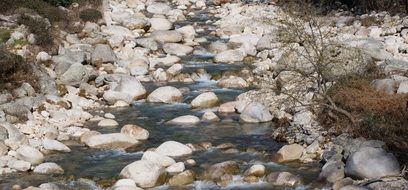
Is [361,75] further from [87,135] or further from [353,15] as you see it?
[353,15]

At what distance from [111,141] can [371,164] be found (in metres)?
6.06

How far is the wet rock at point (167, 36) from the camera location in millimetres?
26469

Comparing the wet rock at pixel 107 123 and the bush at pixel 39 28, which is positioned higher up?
the bush at pixel 39 28

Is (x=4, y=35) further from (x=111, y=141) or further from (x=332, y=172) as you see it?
(x=332, y=172)

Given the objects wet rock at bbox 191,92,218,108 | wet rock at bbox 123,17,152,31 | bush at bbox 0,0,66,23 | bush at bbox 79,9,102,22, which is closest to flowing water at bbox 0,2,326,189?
wet rock at bbox 191,92,218,108

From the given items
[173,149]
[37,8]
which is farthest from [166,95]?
[37,8]

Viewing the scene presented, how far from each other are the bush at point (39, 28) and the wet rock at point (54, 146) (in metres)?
8.02

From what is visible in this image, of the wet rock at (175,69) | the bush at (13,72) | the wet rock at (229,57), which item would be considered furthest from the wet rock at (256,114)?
the wet rock at (229,57)

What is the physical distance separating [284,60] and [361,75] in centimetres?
321

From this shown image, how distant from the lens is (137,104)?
61.4 ft

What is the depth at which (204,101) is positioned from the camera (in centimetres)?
1828

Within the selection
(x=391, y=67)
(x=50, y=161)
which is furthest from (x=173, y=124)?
(x=391, y=67)

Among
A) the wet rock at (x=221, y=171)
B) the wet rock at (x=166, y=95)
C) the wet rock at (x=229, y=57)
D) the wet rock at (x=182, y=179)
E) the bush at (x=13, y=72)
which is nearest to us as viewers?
the wet rock at (x=182, y=179)

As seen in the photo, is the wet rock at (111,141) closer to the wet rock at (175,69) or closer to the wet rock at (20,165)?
the wet rock at (20,165)
